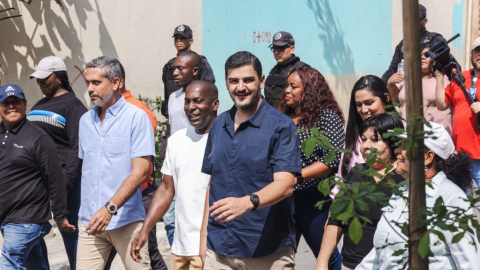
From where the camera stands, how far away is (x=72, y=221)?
21.7 feet

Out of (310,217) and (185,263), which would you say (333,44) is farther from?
(185,263)

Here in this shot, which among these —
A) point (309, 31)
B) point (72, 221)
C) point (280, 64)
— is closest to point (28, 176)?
point (72, 221)

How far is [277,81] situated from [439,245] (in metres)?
4.82

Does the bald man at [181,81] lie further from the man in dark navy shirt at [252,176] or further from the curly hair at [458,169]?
the curly hair at [458,169]

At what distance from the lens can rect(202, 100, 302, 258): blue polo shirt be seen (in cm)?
428

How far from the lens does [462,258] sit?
335 centimetres

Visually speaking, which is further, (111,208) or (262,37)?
(262,37)

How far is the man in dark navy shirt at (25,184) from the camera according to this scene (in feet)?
19.0

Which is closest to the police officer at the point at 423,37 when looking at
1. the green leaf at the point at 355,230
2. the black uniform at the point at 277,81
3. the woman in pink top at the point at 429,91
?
the woman in pink top at the point at 429,91

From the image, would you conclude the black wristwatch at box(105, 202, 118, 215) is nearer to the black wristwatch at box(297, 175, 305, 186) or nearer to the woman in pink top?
the black wristwatch at box(297, 175, 305, 186)

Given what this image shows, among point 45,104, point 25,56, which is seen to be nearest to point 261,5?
point 25,56

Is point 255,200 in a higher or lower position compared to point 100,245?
higher

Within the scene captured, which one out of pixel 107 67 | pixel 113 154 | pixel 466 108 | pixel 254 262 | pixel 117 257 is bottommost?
pixel 117 257

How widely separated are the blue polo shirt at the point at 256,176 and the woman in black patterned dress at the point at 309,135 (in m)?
0.88
